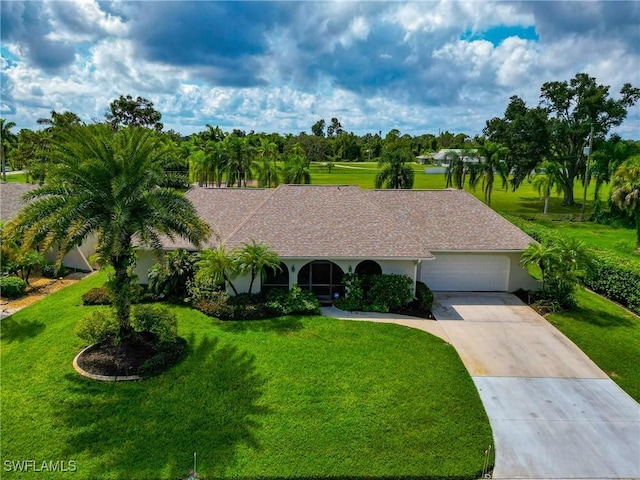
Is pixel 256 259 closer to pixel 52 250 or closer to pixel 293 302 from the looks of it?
pixel 293 302

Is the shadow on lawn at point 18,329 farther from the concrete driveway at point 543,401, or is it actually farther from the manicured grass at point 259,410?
the concrete driveway at point 543,401

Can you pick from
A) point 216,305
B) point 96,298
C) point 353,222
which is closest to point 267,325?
point 216,305

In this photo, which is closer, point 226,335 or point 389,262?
point 226,335

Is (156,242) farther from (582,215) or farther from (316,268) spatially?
(582,215)

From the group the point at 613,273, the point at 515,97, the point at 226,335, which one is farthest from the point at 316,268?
the point at 515,97

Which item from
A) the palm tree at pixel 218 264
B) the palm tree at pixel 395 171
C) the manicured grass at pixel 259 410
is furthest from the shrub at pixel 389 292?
the palm tree at pixel 395 171

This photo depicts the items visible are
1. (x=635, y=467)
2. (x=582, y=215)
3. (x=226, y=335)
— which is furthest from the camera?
(x=582, y=215)

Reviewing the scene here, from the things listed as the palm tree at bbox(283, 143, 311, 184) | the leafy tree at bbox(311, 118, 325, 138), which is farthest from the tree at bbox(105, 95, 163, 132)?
the leafy tree at bbox(311, 118, 325, 138)
